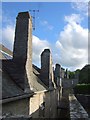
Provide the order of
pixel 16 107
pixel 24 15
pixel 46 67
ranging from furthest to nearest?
pixel 46 67 < pixel 24 15 < pixel 16 107

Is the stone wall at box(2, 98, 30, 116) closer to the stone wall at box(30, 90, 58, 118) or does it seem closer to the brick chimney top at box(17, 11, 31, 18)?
the stone wall at box(30, 90, 58, 118)

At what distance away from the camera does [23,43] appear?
1304cm

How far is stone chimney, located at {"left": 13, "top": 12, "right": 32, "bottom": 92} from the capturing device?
12.5 m

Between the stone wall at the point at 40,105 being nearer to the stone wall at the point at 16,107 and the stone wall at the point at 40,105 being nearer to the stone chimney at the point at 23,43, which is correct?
the stone wall at the point at 16,107

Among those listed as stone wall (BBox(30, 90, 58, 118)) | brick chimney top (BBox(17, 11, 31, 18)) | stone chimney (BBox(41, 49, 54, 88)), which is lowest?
stone wall (BBox(30, 90, 58, 118))

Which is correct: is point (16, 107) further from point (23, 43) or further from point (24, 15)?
point (24, 15)

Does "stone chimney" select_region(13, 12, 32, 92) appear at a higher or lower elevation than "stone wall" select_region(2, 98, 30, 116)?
higher

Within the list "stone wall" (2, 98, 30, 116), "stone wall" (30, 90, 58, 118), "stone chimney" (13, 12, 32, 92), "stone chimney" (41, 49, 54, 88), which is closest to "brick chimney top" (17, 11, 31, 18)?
"stone chimney" (13, 12, 32, 92)

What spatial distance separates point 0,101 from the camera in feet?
22.0

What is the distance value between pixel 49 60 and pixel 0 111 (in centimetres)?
1489

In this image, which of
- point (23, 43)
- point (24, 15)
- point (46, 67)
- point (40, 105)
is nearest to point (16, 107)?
point (23, 43)

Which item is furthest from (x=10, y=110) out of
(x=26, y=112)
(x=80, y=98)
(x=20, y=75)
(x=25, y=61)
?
(x=80, y=98)

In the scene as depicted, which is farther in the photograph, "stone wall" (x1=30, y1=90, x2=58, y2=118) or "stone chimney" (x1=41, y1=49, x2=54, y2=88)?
"stone chimney" (x1=41, y1=49, x2=54, y2=88)

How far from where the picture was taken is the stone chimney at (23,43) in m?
12.5
